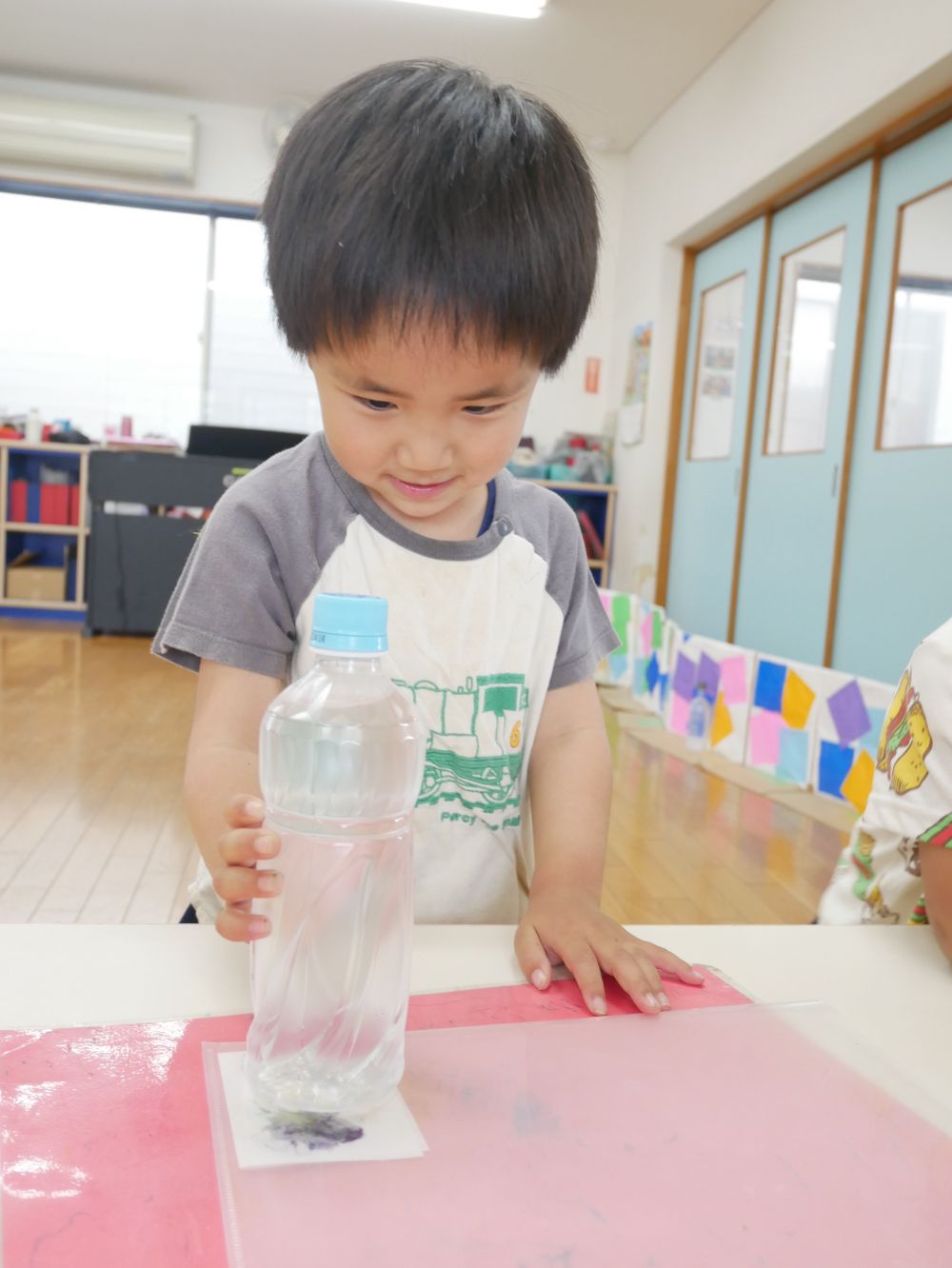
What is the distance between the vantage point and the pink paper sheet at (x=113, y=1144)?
1.11 ft

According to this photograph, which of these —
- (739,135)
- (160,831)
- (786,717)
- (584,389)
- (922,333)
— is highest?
(739,135)

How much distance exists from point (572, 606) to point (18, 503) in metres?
5.42

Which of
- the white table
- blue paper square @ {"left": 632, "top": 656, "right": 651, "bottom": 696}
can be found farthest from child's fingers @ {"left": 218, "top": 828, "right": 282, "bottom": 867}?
blue paper square @ {"left": 632, "top": 656, "right": 651, "bottom": 696}

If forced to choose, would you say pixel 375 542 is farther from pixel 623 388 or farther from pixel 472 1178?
pixel 623 388

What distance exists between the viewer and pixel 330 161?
597mm

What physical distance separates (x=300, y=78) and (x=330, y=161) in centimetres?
537

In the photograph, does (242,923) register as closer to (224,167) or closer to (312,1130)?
(312,1130)

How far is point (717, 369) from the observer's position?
15.8 ft

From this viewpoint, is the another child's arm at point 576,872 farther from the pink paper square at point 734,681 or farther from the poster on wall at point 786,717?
the pink paper square at point 734,681

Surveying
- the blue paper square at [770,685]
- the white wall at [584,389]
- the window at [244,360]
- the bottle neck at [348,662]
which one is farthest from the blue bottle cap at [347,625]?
the window at [244,360]

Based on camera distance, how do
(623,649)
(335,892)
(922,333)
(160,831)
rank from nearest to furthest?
(335,892) → (160,831) → (922,333) → (623,649)

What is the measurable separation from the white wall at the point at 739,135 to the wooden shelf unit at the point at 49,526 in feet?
9.16

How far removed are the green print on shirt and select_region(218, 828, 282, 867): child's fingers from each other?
36cm

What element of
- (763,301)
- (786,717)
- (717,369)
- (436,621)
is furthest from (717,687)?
(436,621)
